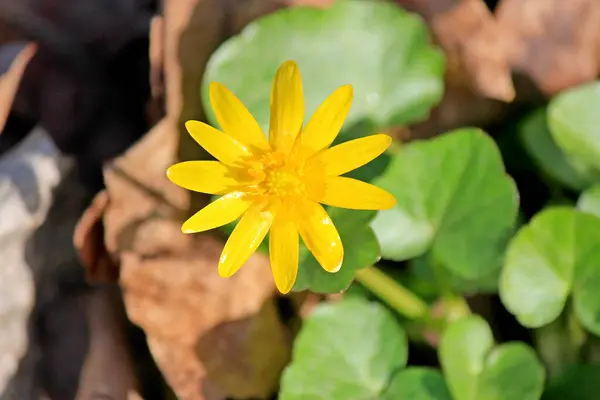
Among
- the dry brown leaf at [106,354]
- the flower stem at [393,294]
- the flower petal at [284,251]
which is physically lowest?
the dry brown leaf at [106,354]

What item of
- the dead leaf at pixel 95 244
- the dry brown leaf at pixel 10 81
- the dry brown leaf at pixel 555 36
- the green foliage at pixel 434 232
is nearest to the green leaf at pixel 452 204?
the green foliage at pixel 434 232

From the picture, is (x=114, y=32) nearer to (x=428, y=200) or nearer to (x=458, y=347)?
(x=428, y=200)

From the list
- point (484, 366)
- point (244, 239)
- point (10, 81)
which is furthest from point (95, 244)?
point (484, 366)

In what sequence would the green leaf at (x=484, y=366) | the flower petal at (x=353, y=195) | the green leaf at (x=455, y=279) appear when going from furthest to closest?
the green leaf at (x=455, y=279) < the green leaf at (x=484, y=366) < the flower petal at (x=353, y=195)

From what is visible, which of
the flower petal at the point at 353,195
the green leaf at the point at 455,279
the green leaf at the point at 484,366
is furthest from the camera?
the green leaf at the point at 455,279

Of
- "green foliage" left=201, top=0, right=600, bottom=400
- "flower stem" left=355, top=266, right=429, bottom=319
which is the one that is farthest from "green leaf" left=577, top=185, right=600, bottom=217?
"flower stem" left=355, top=266, right=429, bottom=319

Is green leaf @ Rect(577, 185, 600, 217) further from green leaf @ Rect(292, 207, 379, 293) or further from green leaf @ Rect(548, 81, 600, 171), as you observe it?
green leaf @ Rect(292, 207, 379, 293)

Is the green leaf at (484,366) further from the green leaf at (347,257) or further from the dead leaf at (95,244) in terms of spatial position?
the dead leaf at (95,244)
